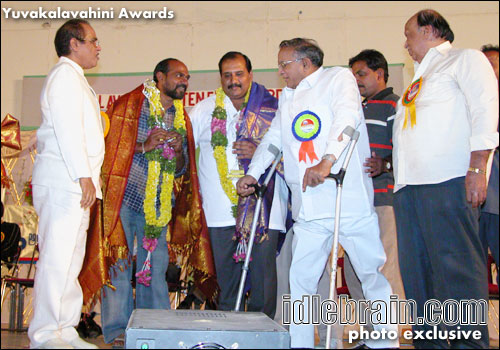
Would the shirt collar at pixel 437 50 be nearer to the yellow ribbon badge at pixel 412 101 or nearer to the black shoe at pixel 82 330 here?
the yellow ribbon badge at pixel 412 101

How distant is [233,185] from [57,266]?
63.9 inches

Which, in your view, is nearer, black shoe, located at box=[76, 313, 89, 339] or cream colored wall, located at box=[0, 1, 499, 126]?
black shoe, located at box=[76, 313, 89, 339]

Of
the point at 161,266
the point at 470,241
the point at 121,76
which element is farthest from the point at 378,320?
the point at 121,76

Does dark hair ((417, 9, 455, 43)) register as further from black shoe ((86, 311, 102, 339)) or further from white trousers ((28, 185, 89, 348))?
black shoe ((86, 311, 102, 339))

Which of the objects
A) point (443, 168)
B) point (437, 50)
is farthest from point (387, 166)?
point (437, 50)

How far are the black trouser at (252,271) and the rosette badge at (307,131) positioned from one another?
34.8 inches

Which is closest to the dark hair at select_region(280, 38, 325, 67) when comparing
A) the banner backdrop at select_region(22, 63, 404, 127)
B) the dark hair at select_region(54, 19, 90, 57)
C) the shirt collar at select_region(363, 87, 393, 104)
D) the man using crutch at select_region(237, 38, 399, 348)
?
the man using crutch at select_region(237, 38, 399, 348)

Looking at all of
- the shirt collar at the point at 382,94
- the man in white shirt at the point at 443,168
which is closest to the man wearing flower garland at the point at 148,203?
the shirt collar at the point at 382,94

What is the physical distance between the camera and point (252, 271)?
447cm

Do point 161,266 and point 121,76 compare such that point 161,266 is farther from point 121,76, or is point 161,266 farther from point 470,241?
point 121,76

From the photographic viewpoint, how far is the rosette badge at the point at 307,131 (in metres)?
3.87

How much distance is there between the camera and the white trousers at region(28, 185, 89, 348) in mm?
3402

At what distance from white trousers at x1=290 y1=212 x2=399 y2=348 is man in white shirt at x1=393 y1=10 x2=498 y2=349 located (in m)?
0.20

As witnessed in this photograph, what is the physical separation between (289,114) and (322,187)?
59 centimetres
